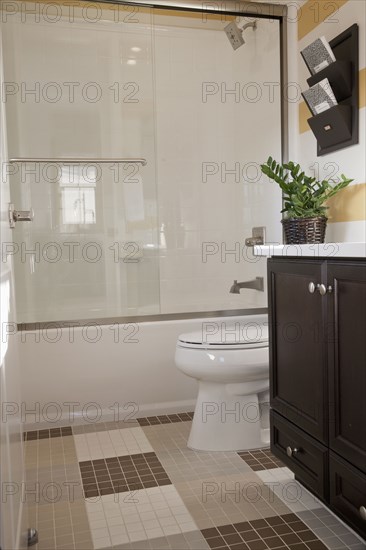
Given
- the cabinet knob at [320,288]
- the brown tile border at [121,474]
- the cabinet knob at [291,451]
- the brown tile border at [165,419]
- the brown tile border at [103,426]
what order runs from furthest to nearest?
the brown tile border at [165,419], the brown tile border at [103,426], the brown tile border at [121,474], the cabinet knob at [291,451], the cabinet knob at [320,288]

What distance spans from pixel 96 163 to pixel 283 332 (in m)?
1.39

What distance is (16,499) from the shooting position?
4.03ft

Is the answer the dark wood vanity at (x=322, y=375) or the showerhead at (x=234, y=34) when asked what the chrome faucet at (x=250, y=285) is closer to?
the dark wood vanity at (x=322, y=375)

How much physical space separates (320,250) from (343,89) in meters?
0.91

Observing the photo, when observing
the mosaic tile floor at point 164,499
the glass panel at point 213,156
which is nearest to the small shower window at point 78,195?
the glass panel at point 213,156

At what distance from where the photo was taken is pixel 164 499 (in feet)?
5.59

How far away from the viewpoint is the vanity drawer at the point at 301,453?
4.59 feet

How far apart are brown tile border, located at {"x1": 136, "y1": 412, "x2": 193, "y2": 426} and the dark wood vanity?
→ 821 mm

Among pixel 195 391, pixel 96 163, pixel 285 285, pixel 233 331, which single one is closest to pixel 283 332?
pixel 285 285

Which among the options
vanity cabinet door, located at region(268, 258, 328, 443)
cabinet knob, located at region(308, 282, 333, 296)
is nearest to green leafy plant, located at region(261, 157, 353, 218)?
vanity cabinet door, located at region(268, 258, 328, 443)

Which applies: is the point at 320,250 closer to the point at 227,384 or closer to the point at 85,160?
the point at 227,384

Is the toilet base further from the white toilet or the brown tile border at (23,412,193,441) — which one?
the brown tile border at (23,412,193,441)

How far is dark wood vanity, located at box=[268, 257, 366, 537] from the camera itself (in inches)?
48.1

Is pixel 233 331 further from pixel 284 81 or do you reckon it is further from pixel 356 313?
pixel 284 81
